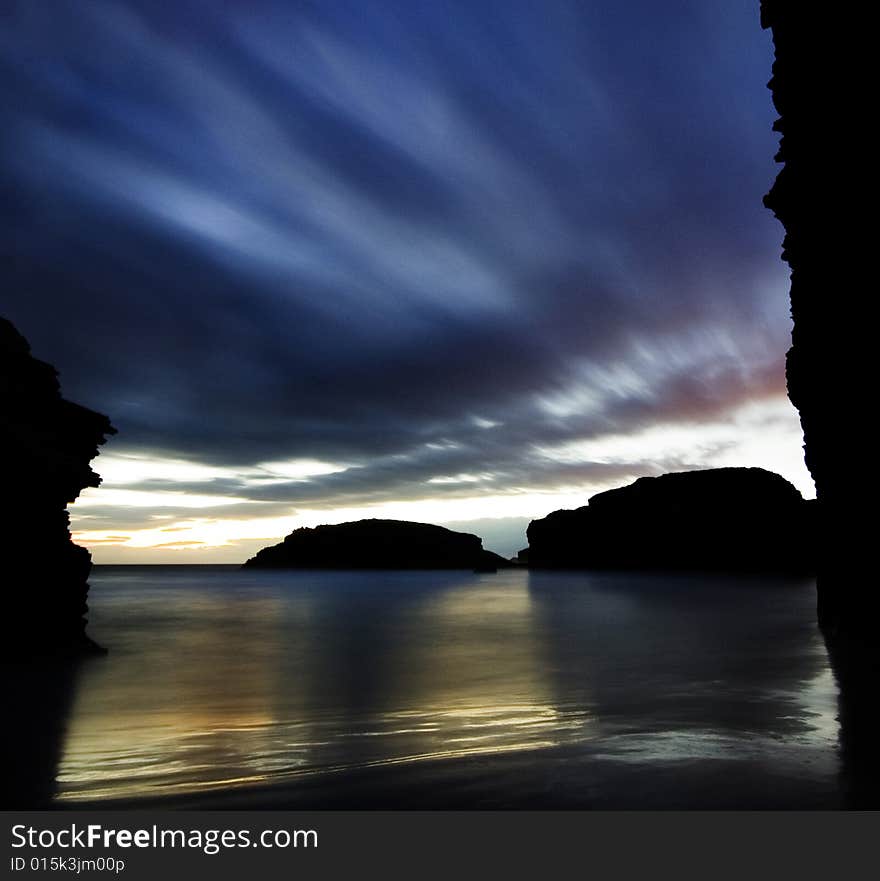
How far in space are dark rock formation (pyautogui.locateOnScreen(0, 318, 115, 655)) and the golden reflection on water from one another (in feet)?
6.03

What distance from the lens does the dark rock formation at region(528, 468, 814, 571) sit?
15162 centimetres

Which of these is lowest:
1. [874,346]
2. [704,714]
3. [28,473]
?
[704,714]

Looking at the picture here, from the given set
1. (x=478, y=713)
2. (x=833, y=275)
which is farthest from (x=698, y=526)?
(x=478, y=713)

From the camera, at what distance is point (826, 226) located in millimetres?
17609

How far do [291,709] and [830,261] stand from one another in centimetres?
1882

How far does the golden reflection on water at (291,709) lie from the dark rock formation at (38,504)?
1.84 m

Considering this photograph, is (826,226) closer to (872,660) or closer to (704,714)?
(872,660)

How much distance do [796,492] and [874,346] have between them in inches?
6703

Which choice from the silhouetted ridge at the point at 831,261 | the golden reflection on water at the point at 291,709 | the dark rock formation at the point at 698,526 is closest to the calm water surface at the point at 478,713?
the golden reflection on water at the point at 291,709

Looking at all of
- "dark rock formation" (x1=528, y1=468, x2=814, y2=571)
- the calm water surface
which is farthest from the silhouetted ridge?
"dark rock formation" (x1=528, y1=468, x2=814, y2=571)

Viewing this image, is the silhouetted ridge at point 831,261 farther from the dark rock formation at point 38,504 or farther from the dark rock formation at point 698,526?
the dark rock formation at point 698,526

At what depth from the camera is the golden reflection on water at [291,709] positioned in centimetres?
684

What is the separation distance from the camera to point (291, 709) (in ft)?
37.1
